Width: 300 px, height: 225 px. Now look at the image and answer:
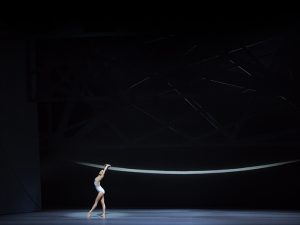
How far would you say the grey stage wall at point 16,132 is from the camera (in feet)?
54.2

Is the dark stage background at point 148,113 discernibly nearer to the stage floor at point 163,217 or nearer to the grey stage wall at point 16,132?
the grey stage wall at point 16,132

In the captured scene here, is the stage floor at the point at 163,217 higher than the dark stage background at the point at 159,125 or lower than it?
lower

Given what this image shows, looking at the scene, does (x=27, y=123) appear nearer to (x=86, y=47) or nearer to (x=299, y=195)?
(x=86, y=47)

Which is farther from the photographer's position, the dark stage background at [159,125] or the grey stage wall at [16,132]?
the dark stage background at [159,125]

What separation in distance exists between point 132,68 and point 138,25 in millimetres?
3430

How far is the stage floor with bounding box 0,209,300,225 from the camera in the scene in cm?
1447

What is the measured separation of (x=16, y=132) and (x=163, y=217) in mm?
4881

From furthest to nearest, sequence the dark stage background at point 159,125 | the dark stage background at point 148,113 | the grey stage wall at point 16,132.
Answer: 1. the dark stage background at point 159,125
2. the grey stage wall at point 16,132
3. the dark stage background at point 148,113

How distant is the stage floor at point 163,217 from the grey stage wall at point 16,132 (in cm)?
65

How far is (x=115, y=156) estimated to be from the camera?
19766mm

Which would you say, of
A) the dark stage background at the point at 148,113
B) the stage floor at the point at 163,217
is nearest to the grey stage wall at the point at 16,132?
the dark stage background at the point at 148,113

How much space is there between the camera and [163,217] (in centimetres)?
1584

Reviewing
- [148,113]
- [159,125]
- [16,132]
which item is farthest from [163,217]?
[16,132]

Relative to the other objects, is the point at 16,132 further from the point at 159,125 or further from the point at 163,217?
the point at 159,125
